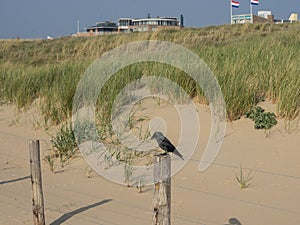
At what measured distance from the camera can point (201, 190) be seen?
17.1 ft

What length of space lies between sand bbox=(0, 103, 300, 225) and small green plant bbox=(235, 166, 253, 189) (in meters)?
0.05

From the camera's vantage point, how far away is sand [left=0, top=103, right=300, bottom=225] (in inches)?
177

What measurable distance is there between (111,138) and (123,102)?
4.28 feet

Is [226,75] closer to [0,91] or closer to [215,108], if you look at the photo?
[215,108]

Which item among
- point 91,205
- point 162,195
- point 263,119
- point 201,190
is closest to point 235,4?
point 263,119

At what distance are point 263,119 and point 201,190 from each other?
1926 millimetres

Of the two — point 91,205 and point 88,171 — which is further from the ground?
point 88,171

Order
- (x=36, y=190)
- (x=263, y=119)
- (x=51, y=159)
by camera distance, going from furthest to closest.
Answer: (x=51, y=159) → (x=263, y=119) → (x=36, y=190)

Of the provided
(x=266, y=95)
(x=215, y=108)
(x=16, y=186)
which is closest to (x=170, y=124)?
(x=215, y=108)

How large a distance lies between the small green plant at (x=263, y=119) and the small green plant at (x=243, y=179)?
1.20 m

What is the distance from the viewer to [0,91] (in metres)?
11.3

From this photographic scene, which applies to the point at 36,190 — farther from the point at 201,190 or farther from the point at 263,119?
the point at 263,119

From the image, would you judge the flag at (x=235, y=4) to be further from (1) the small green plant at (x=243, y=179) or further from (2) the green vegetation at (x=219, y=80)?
(1) the small green plant at (x=243, y=179)

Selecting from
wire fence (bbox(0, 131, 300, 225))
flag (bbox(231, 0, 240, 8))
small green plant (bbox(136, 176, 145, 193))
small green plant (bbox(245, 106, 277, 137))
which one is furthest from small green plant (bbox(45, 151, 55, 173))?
flag (bbox(231, 0, 240, 8))
